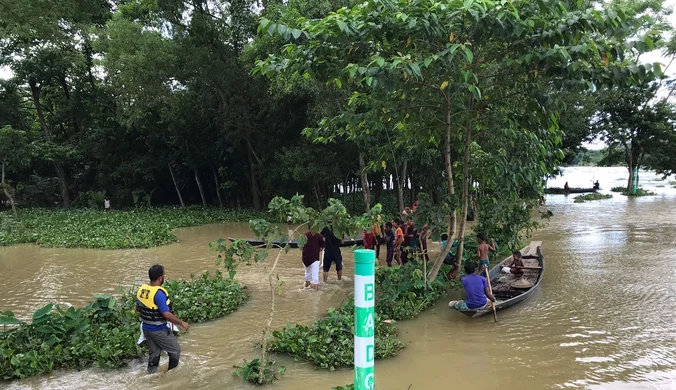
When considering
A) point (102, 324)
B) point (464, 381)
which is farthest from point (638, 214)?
point (102, 324)

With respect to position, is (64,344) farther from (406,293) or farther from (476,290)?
(476,290)

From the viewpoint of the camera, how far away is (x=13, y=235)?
60.2 ft

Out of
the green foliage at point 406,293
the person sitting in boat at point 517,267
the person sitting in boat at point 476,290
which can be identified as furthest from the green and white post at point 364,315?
the person sitting in boat at point 517,267

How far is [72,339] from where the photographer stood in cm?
643

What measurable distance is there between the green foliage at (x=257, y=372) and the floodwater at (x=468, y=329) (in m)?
0.12

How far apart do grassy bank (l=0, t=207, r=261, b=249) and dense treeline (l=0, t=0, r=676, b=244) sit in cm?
276

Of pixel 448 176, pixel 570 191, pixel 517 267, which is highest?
pixel 448 176

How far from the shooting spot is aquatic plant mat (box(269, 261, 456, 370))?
20.0 ft

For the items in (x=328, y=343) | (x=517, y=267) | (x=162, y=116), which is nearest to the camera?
(x=328, y=343)

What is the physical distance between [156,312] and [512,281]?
7.43m

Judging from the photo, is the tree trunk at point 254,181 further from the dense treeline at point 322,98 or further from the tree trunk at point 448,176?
the tree trunk at point 448,176

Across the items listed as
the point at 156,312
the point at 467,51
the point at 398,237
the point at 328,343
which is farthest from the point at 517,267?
the point at 156,312

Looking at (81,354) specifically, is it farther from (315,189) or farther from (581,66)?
(315,189)

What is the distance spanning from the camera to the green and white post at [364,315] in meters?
2.61
